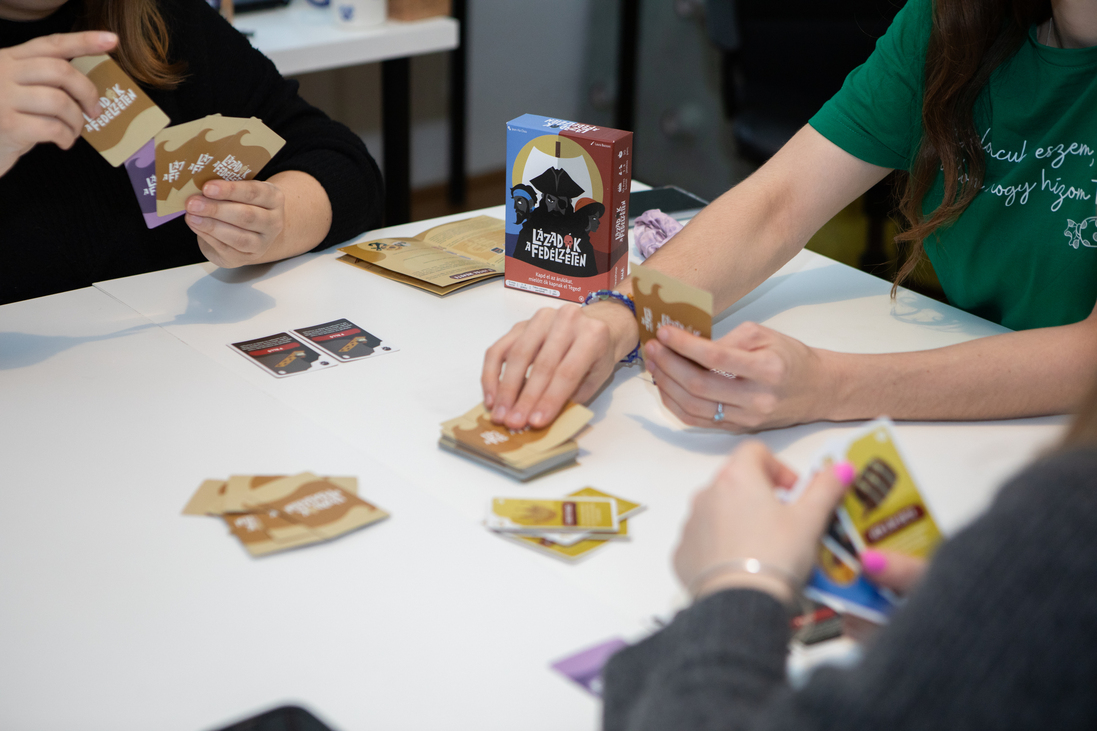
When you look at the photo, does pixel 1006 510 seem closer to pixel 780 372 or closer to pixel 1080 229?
pixel 780 372

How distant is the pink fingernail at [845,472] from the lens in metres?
0.71

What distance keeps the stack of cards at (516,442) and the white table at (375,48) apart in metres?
1.75

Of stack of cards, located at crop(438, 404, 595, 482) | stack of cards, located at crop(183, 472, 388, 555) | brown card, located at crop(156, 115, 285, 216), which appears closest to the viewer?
stack of cards, located at crop(183, 472, 388, 555)

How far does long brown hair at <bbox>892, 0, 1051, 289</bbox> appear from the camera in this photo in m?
1.22

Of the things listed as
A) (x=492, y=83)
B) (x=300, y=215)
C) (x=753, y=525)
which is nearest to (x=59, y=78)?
(x=300, y=215)

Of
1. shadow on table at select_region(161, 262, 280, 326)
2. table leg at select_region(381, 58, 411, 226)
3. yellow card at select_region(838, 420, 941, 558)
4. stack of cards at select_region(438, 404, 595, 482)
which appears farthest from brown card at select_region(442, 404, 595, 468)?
table leg at select_region(381, 58, 411, 226)

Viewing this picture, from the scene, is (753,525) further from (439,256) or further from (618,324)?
(439,256)

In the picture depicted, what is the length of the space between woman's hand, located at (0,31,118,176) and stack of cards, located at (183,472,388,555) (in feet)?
1.62

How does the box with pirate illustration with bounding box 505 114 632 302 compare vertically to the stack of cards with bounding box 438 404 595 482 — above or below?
above

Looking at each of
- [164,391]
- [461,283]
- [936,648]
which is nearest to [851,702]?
[936,648]

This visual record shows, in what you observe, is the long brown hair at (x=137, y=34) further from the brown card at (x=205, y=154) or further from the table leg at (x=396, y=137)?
the table leg at (x=396, y=137)

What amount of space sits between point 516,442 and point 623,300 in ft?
1.06

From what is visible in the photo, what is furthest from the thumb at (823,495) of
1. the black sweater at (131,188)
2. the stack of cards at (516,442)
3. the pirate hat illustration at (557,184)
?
the black sweater at (131,188)

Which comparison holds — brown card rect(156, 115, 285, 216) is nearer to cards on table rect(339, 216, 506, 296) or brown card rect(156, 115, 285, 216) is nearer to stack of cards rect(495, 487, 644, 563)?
cards on table rect(339, 216, 506, 296)
